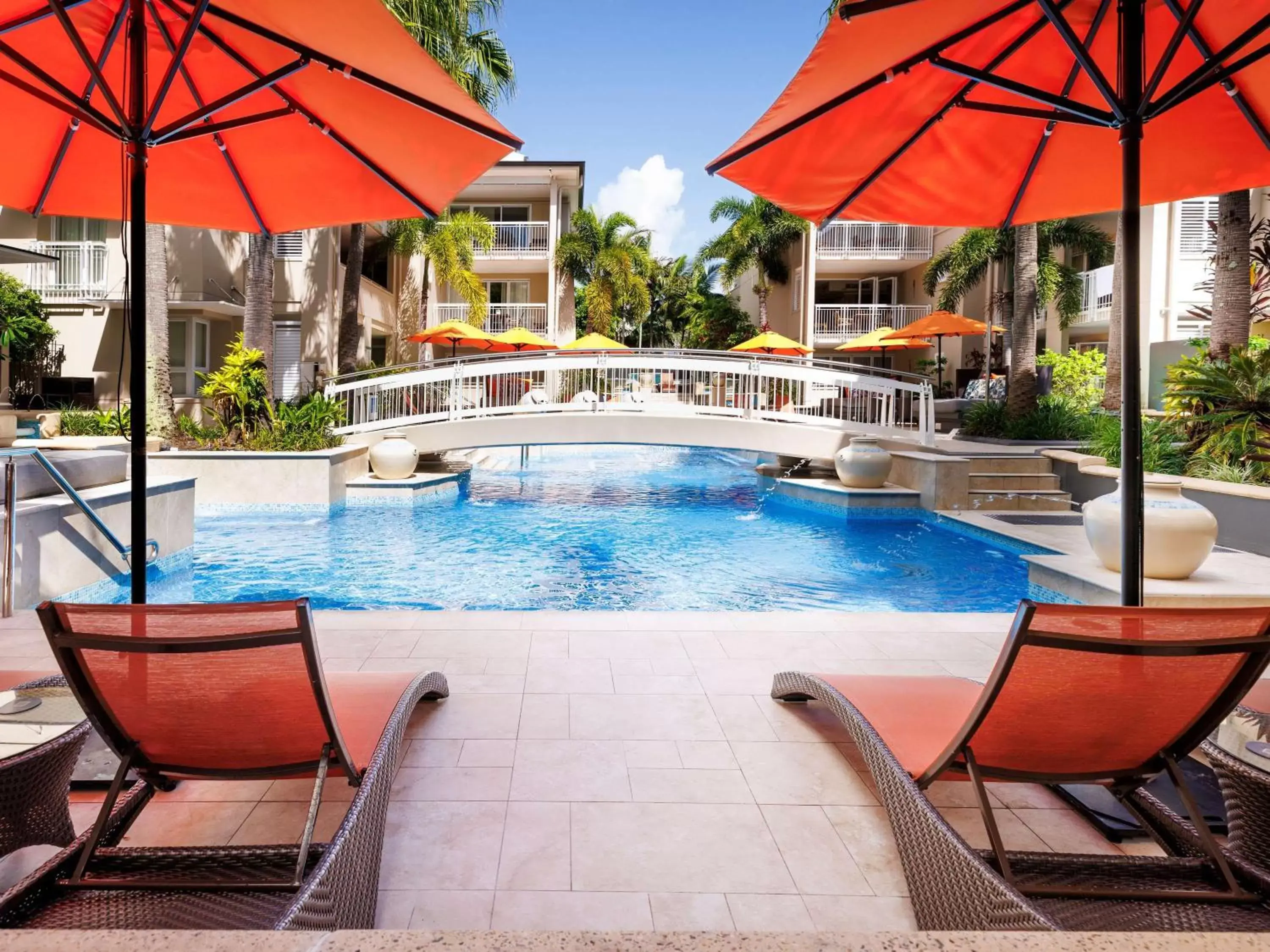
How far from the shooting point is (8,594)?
212 inches

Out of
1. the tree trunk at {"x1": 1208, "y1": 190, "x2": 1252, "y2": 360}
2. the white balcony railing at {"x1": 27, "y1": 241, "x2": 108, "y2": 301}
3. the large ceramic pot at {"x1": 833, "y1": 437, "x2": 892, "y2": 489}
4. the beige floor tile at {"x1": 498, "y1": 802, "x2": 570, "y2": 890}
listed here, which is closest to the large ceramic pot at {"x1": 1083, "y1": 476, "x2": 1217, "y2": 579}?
the beige floor tile at {"x1": 498, "y1": 802, "x2": 570, "y2": 890}

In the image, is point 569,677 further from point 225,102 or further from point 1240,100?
point 1240,100

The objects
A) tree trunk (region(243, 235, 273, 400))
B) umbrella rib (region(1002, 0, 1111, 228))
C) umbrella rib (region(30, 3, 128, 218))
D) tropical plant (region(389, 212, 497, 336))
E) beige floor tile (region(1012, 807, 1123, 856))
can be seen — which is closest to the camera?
beige floor tile (region(1012, 807, 1123, 856))

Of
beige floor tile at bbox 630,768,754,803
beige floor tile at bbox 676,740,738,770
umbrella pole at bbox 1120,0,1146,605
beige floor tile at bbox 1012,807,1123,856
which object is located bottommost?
beige floor tile at bbox 1012,807,1123,856

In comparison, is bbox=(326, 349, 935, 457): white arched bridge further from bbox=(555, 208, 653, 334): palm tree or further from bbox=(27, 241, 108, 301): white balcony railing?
bbox=(555, 208, 653, 334): palm tree

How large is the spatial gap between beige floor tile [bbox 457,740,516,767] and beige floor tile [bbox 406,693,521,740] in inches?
2.1

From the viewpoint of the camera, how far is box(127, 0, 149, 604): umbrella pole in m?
3.30

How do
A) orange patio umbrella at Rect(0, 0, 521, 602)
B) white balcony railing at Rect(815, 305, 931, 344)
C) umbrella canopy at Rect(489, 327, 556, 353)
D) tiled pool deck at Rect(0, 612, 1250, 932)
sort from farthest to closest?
1. white balcony railing at Rect(815, 305, 931, 344)
2. umbrella canopy at Rect(489, 327, 556, 353)
3. orange patio umbrella at Rect(0, 0, 521, 602)
4. tiled pool deck at Rect(0, 612, 1250, 932)

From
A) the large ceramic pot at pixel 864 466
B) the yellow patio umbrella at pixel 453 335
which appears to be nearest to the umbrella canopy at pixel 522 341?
the yellow patio umbrella at pixel 453 335

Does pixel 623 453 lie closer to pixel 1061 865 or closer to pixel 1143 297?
pixel 1143 297

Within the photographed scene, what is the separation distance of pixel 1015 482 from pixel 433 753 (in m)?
10.9

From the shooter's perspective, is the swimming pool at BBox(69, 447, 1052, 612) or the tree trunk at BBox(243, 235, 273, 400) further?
the tree trunk at BBox(243, 235, 273, 400)

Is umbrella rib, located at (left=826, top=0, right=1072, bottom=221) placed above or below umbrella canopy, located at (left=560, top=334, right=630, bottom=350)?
below

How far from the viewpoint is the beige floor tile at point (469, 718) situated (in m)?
3.52
